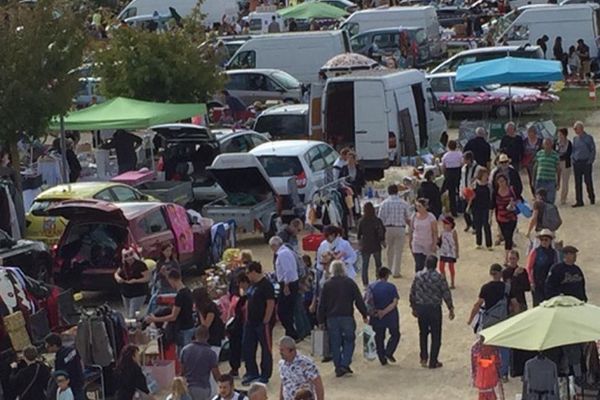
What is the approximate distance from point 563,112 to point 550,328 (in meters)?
→ 24.5

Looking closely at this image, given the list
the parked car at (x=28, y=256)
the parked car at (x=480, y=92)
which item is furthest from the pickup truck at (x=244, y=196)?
the parked car at (x=480, y=92)

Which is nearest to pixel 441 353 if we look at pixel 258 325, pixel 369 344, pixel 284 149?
pixel 369 344

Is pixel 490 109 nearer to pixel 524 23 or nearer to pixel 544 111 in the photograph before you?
pixel 544 111

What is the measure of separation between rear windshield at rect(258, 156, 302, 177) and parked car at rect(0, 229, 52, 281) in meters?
5.78

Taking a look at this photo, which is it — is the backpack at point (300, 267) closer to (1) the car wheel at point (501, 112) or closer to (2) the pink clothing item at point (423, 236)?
(2) the pink clothing item at point (423, 236)

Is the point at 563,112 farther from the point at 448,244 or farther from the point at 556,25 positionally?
the point at 448,244

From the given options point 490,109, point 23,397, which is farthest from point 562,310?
point 490,109

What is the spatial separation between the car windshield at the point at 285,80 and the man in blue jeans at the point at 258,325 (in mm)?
22554

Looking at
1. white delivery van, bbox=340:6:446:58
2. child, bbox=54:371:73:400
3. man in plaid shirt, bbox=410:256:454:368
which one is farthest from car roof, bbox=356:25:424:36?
child, bbox=54:371:73:400

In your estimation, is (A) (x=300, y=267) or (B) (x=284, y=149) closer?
(A) (x=300, y=267)

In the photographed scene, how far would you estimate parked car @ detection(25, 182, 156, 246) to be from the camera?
22078mm

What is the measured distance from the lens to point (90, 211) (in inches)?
768

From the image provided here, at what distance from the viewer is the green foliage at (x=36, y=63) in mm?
25188

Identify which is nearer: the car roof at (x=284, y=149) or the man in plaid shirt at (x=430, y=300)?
the man in plaid shirt at (x=430, y=300)
